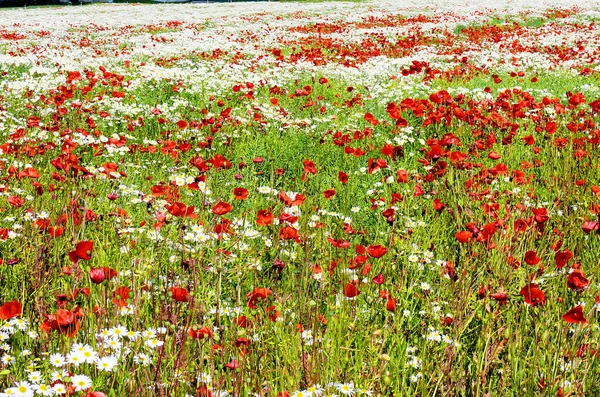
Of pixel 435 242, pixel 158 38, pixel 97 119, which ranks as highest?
pixel 158 38

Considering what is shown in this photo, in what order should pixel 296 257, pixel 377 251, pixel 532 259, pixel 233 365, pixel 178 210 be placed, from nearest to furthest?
pixel 233 365
pixel 532 259
pixel 377 251
pixel 178 210
pixel 296 257

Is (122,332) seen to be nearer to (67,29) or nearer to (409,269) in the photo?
(409,269)

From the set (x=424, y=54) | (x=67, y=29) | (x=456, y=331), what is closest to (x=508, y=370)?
(x=456, y=331)

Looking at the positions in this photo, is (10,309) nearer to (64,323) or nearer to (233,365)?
(64,323)

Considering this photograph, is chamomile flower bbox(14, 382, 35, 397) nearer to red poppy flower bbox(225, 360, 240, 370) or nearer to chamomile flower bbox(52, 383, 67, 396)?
chamomile flower bbox(52, 383, 67, 396)

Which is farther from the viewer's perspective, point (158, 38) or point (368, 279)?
point (158, 38)

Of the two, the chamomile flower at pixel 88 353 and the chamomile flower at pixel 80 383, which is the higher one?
the chamomile flower at pixel 88 353

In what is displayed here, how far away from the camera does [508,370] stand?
2.25 m

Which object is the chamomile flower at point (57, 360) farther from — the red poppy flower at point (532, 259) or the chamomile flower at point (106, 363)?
the red poppy flower at point (532, 259)

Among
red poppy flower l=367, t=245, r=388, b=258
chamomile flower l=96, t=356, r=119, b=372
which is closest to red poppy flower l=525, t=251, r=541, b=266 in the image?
red poppy flower l=367, t=245, r=388, b=258

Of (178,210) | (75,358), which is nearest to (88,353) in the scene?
(75,358)

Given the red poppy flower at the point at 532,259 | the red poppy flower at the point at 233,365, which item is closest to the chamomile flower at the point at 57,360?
the red poppy flower at the point at 233,365

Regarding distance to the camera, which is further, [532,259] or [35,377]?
[532,259]

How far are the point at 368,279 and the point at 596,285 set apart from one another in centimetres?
122
